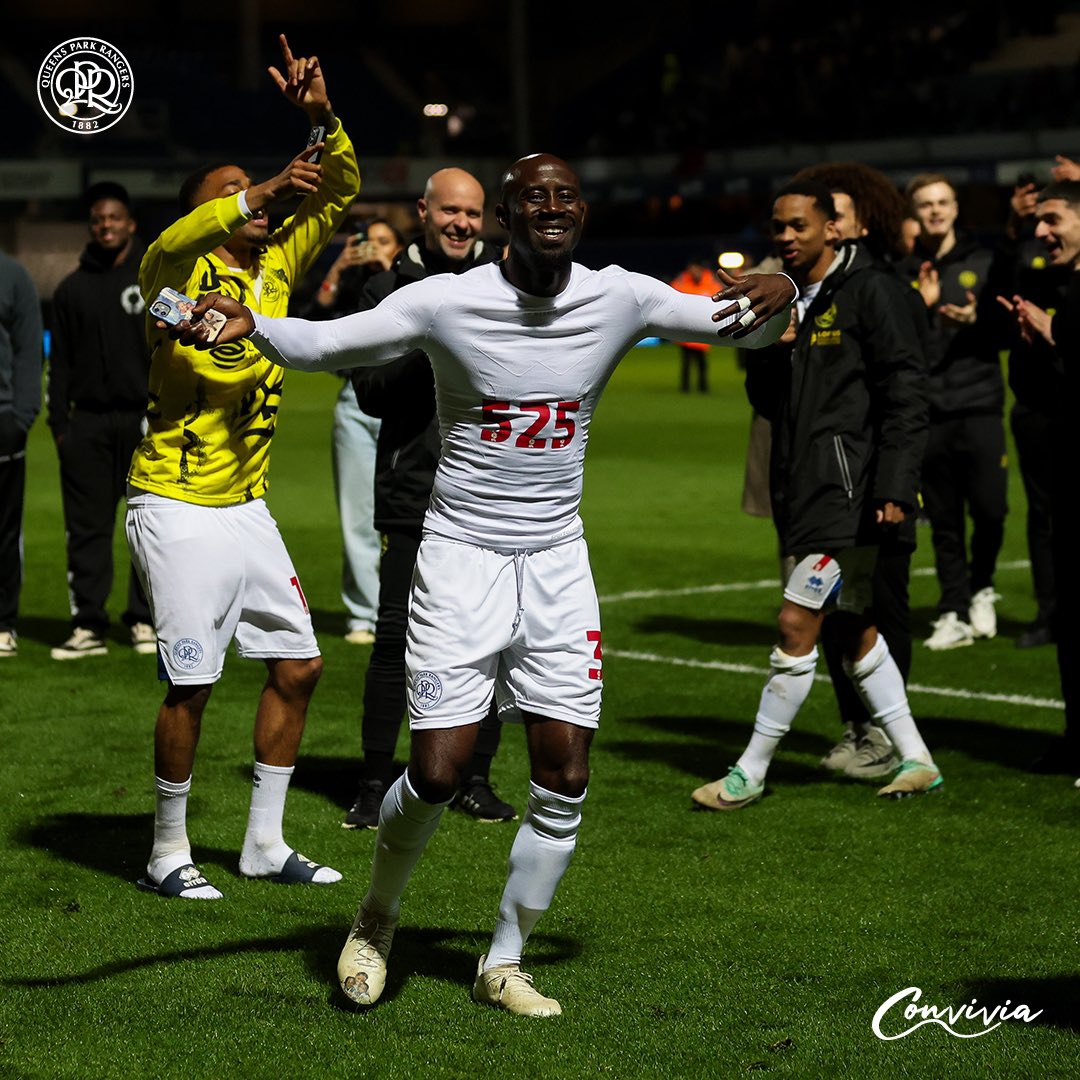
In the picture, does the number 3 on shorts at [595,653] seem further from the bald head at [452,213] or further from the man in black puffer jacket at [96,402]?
the man in black puffer jacket at [96,402]

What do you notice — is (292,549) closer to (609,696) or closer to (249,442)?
(609,696)

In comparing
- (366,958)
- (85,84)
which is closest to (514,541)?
(366,958)

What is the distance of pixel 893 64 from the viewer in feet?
149

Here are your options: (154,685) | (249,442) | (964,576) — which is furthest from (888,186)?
(154,685)

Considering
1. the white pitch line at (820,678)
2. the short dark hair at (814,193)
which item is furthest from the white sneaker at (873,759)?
the short dark hair at (814,193)

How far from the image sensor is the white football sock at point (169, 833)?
560 cm

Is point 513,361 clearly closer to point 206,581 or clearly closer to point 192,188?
point 206,581

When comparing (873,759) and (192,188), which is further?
(873,759)

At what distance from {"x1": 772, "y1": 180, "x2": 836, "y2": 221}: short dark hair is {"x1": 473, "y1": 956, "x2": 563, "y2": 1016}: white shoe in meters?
3.24

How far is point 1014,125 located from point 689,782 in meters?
36.3

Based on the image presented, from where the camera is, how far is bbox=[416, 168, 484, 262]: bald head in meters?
6.32

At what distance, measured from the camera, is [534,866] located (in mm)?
4594

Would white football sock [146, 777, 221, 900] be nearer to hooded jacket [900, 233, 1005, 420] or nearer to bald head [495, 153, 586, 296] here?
bald head [495, 153, 586, 296]

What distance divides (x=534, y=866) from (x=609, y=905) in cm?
100
